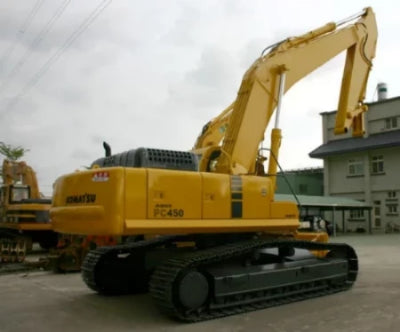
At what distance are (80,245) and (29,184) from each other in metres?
7.32

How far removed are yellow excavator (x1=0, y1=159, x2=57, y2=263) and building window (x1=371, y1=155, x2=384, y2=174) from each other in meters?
26.0

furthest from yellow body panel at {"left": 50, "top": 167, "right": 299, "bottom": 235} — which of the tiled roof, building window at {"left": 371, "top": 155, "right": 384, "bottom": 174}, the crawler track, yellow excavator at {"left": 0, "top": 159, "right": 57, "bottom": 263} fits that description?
building window at {"left": 371, "top": 155, "right": 384, "bottom": 174}

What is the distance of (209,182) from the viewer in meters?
7.66

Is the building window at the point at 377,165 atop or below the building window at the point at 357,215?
atop

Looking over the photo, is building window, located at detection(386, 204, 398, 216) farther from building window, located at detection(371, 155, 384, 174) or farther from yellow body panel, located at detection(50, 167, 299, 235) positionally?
yellow body panel, located at detection(50, 167, 299, 235)

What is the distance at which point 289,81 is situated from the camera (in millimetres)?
9500

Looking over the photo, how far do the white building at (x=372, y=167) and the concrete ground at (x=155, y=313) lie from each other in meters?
27.4

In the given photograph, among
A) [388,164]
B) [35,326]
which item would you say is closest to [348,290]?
[35,326]

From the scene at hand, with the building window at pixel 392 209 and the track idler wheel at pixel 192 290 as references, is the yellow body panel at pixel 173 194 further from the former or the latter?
the building window at pixel 392 209

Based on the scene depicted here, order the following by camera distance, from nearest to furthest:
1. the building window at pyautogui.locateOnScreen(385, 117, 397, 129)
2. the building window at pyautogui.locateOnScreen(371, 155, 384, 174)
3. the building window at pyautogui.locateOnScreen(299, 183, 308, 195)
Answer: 1. the building window at pyautogui.locateOnScreen(385, 117, 397, 129)
2. the building window at pyautogui.locateOnScreen(371, 155, 384, 174)
3. the building window at pyautogui.locateOnScreen(299, 183, 308, 195)

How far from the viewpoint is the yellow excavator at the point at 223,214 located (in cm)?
707

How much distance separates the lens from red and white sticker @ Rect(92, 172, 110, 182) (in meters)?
6.95

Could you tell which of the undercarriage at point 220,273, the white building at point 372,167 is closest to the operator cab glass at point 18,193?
the undercarriage at point 220,273

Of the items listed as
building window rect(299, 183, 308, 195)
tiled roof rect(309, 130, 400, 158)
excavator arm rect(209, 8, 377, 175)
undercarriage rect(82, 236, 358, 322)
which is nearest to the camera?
undercarriage rect(82, 236, 358, 322)
